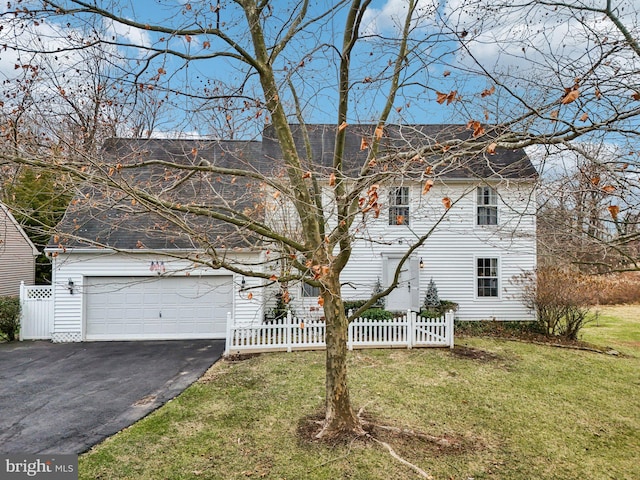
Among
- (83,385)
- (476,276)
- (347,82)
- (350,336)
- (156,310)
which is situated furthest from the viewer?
(476,276)

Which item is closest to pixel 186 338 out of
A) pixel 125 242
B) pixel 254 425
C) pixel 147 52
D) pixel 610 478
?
pixel 125 242

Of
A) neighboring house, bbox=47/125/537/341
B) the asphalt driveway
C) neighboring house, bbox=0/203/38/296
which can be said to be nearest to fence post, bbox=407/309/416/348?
neighboring house, bbox=47/125/537/341

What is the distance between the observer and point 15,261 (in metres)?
16.6

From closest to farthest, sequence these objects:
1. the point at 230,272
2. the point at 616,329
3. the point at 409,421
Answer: the point at 409,421 < the point at 230,272 < the point at 616,329

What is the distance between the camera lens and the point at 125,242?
1203 centimetres

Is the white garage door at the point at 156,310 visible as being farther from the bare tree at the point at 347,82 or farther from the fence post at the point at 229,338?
the bare tree at the point at 347,82

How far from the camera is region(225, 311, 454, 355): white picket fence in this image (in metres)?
9.73

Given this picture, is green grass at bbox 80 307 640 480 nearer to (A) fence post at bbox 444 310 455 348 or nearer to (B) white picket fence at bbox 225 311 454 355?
(B) white picket fence at bbox 225 311 454 355

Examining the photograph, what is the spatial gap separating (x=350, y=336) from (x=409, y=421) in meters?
4.31

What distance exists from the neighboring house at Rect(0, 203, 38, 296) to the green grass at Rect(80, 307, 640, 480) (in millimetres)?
12505

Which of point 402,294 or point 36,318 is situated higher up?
point 402,294

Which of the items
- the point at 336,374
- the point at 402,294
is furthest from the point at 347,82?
the point at 402,294

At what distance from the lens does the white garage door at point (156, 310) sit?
38.6 feet

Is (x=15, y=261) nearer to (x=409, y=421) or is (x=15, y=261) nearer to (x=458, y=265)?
(x=458, y=265)
